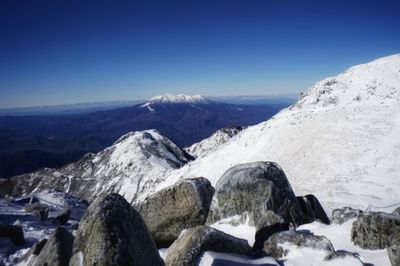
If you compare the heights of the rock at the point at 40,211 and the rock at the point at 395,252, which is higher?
the rock at the point at 395,252

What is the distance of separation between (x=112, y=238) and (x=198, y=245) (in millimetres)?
3227

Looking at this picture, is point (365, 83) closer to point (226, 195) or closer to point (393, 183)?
point (393, 183)

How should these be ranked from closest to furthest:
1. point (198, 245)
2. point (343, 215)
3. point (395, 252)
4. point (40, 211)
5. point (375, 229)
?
1. point (395, 252)
2. point (198, 245)
3. point (375, 229)
4. point (343, 215)
5. point (40, 211)

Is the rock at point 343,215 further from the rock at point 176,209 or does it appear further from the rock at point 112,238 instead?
the rock at point 112,238

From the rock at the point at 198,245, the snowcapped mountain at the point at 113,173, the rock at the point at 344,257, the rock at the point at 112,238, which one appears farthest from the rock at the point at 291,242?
the snowcapped mountain at the point at 113,173

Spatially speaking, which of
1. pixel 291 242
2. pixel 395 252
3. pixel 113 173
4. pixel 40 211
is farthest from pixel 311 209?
pixel 113 173

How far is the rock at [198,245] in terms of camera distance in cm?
1126

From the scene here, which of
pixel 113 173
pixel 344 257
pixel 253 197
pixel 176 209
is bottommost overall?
pixel 113 173

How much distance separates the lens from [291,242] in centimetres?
1271

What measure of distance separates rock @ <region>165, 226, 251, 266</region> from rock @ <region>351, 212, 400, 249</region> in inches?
179

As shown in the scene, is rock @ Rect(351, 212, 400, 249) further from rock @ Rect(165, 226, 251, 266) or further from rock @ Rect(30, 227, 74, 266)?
rock @ Rect(30, 227, 74, 266)

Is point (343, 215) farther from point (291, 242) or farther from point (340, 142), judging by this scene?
point (340, 142)

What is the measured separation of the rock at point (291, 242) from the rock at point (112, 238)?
4651 millimetres

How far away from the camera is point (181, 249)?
461 inches
